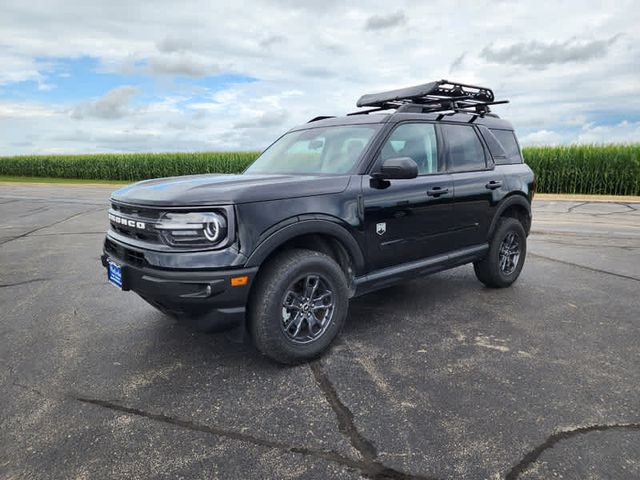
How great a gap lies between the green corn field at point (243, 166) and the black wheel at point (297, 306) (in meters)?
18.5

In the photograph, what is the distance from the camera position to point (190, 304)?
119 inches

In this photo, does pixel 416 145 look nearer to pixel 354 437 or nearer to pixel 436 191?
pixel 436 191

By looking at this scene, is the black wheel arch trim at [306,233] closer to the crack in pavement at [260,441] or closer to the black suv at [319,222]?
the black suv at [319,222]

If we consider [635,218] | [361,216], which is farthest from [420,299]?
[635,218]

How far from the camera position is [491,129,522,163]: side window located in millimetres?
5418

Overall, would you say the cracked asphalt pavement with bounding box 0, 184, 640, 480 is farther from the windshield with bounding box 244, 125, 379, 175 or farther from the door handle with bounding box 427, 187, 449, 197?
the windshield with bounding box 244, 125, 379, 175

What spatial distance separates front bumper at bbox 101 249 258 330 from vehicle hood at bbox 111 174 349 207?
46 cm

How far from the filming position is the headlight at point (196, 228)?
3.01 m

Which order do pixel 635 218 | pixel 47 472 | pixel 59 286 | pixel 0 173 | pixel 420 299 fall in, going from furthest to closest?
1. pixel 0 173
2. pixel 635 218
3. pixel 59 286
4. pixel 420 299
5. pixel 47 472

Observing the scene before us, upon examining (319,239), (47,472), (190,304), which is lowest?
(47,472)

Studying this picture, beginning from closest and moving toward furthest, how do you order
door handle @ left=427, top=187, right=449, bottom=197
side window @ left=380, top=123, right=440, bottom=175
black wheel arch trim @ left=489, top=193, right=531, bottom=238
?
side window @ left=380, top=123, right=440, bottom=175, door handle @ left=427, top=187, right=449, bottom=197, black wheel arch trim @ left=489, top=193, right=531, bottom=238

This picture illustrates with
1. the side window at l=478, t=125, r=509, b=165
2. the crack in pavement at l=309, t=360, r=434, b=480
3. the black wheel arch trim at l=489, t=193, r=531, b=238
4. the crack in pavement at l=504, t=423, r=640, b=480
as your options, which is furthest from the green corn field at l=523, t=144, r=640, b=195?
the crack in pavement at l=309, t=360, r=434, b=480

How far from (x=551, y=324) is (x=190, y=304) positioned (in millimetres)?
3249

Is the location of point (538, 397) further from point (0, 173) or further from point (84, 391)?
point (0, 173)
